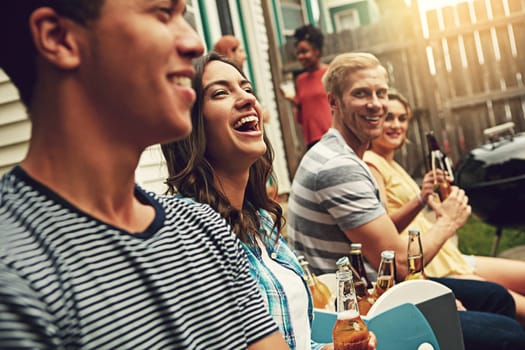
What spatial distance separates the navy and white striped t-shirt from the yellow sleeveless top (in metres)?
2.24

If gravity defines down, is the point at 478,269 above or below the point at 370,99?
below

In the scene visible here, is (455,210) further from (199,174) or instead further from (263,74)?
(263,74)

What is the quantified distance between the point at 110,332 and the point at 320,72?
19.2 feet

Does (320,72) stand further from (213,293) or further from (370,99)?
(213,293)

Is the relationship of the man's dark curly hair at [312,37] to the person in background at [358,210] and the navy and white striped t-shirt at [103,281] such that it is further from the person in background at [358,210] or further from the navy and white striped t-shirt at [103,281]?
the navy and white striped t-shirt at [103,281]

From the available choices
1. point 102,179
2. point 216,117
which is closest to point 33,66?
point 102,179

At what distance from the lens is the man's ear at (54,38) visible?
0.95 metres

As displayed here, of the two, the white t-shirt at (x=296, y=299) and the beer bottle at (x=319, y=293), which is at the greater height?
the white t-shirt at (x=296, y=299)

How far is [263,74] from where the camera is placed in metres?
8.91

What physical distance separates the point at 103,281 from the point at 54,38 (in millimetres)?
410

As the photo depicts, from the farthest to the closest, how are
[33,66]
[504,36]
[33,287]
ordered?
1. [504,36]
2. [33,66]
3. [33,287]

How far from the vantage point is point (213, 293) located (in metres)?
1.15

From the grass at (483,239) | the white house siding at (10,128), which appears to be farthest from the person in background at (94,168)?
the grass at (483,239)

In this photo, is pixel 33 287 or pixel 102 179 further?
pixel 102 179
